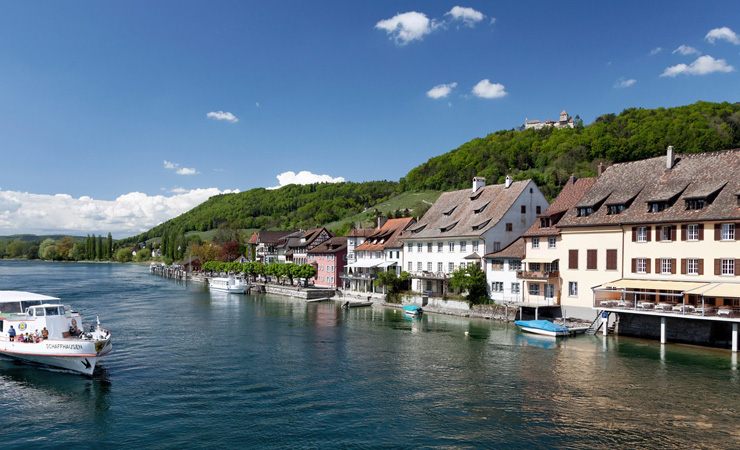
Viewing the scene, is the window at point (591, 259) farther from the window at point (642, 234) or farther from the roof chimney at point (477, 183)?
the roof chimney at point (477, 183)

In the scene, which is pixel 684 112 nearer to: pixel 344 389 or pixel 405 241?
pixel 405 241

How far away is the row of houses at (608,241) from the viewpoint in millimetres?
39281

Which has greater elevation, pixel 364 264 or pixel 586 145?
pixel 586 145

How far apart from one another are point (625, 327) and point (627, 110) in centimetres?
13317

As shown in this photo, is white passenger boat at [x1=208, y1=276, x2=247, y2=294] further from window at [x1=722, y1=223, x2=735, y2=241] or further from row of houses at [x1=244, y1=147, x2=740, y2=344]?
window at [x1=722, y1=223, x2=735, y2=241]

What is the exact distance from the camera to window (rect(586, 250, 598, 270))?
4722 cm

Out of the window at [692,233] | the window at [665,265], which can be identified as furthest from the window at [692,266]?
the window at [692,233]

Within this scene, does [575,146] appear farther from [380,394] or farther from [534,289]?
[380,394]

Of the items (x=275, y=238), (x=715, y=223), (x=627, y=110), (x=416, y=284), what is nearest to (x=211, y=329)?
(x=416, y=284)

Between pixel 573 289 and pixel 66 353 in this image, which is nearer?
pixel 66 353

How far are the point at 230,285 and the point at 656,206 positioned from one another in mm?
76143

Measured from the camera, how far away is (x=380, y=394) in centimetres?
2812

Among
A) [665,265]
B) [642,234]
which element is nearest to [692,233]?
[665,265]

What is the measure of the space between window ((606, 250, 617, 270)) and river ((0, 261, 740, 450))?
6594 mm
